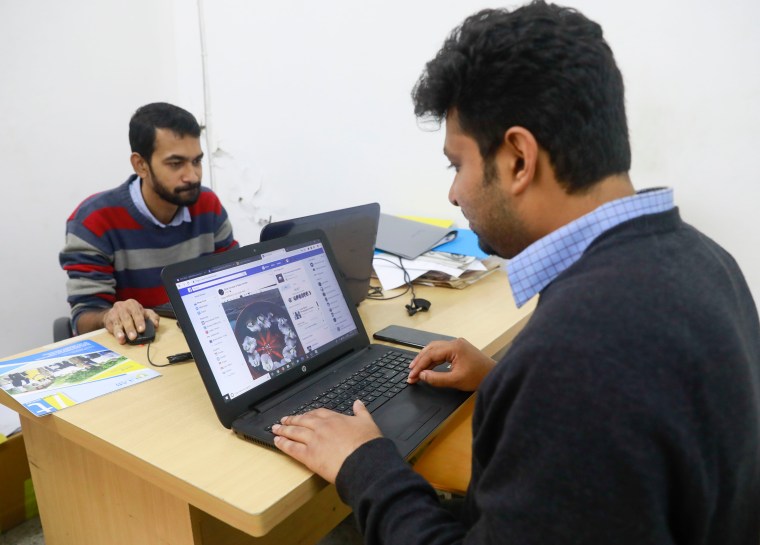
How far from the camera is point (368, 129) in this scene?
2.14m

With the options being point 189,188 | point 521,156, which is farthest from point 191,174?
point 521,156

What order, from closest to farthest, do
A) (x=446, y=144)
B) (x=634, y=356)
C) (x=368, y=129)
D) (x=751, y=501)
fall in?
1. (x=634, y=356)
2. (x=751, y=501)
3. (x=446, y=144)
4. (x=368, y=129)

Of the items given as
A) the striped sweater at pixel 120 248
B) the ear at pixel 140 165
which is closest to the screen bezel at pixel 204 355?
the striped sweater at pixel 120 248

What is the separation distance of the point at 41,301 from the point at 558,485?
2.46m

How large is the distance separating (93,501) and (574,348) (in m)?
1.01

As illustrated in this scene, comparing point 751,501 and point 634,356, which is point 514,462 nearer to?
point 634,356

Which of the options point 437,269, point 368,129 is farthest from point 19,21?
point 437,269

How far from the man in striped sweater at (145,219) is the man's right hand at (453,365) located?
1.07 m

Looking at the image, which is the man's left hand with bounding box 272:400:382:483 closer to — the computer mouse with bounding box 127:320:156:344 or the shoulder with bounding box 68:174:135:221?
the computer mouse with bounding box 127:320:156:344

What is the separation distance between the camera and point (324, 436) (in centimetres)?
78

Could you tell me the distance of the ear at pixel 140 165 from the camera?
6.06ft

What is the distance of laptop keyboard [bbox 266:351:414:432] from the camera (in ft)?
3.01

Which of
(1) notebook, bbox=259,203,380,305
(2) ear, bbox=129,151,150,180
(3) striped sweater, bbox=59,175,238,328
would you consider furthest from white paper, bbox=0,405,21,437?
(1) notebook, bbox=259,203,380,305

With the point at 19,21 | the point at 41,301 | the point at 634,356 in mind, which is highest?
the point at 19,21
